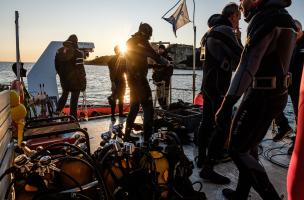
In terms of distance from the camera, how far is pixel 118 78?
739 centimetres

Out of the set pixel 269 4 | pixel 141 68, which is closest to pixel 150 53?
pixel 141 68

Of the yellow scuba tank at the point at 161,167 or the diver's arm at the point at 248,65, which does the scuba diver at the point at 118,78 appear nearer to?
the yellow scuba tank at the point at 161,167

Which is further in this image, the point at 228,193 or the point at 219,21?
the point at 219,21

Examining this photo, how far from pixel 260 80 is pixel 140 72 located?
2276 mm

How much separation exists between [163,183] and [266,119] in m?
1.10

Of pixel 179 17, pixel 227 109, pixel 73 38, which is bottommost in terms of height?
pixel 227 109

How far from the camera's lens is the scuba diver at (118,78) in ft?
23.5

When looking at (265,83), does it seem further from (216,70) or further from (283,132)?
(283,132)

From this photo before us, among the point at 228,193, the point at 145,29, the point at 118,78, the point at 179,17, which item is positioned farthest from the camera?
the point at 179,17

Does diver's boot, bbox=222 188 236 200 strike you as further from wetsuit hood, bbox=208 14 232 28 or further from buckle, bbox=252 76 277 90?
wetsuit hood, bbox=208 14 232 28

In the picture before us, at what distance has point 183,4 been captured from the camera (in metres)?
8.73

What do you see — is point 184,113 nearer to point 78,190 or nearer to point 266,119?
point 266,119

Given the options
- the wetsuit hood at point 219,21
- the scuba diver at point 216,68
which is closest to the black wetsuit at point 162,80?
the scuba diver at point 216,68

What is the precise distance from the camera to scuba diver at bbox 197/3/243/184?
3164mm
